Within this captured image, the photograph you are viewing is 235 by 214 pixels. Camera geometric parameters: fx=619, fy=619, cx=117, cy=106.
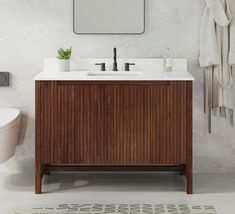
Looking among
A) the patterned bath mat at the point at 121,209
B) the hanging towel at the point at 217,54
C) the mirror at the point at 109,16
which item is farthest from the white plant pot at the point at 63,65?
the patterned bath mat at the point at 121,209

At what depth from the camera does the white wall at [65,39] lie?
15.5ft

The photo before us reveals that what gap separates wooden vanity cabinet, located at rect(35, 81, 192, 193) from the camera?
13.5 ft

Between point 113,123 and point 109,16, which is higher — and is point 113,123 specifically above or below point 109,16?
below

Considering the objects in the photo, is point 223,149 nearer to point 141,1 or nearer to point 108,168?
point 108,168

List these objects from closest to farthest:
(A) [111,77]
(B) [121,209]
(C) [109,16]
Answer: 1. (B) [121,209]
2. (A) [111,77]
3. (C) [109,16]

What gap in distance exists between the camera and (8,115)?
4605mm

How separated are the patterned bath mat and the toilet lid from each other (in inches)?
30.8

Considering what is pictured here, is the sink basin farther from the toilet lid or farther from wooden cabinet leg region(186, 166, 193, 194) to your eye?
wooden cabinet leg region(186, 166, 193, 194)

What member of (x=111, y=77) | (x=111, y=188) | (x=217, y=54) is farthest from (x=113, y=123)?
(x=217, y=54)

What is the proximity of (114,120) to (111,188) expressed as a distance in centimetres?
52

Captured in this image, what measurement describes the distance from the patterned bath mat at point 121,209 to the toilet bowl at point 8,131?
1.77 feet

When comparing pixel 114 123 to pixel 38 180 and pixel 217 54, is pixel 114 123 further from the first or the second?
pixel 217 54

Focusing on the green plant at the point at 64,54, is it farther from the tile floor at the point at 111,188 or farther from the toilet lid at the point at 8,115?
the tile floor at the point at 111,188

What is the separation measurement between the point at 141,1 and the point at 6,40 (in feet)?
3.53
